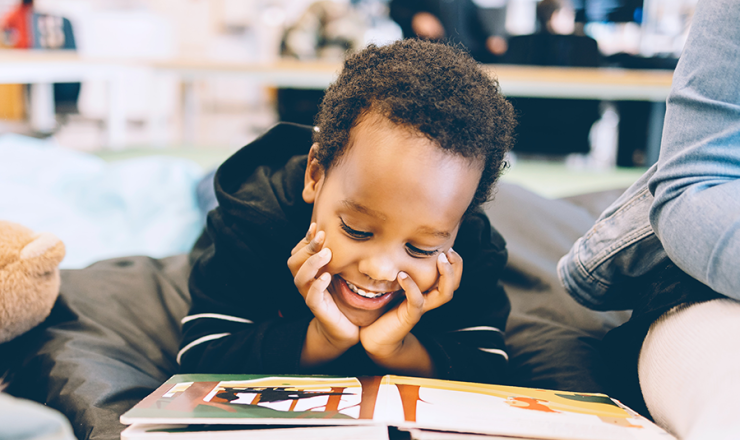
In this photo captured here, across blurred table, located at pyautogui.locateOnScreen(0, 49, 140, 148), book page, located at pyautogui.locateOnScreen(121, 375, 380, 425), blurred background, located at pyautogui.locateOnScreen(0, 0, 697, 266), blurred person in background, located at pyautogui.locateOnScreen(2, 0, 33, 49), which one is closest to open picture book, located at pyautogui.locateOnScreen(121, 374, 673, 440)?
book page, located at pyautogui.locateOnScreen(121, 375, 380, 425)

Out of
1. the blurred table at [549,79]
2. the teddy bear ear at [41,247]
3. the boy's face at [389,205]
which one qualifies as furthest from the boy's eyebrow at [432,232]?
the blurred table at [549,79]

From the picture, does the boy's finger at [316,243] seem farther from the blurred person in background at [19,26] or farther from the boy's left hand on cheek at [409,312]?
the blurred person in background at [19,26]

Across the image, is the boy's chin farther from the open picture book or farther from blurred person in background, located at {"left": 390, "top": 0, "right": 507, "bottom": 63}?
blurred person in background, located at {"left": 390, "top": 0, "right": 507, "bottom": 63}

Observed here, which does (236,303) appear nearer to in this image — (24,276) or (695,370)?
(24,276)

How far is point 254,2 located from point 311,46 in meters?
2.85

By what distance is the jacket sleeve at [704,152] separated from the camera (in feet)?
1.72

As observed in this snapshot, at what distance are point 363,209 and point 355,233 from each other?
33 millimetres

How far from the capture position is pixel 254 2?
6191 mm

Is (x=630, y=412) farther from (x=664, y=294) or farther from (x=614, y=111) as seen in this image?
(x=614, y=111)

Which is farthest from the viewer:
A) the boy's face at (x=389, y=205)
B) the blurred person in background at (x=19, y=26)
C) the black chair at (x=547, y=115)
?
the black chair at (x=547, y=115)

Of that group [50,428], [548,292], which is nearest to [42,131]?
[548,292]

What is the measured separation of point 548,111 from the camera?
3.71 m

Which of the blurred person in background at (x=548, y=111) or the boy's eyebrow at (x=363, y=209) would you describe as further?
the blurred person in background at (x=548, y=111)

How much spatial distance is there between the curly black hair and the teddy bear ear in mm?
385
